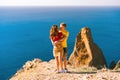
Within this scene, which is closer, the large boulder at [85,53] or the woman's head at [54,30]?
the woman's head at [54,30]

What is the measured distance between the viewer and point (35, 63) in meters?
29.4

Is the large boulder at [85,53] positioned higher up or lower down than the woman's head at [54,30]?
higher up

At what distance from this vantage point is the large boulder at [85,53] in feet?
94.5

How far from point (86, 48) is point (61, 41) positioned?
45.5ft

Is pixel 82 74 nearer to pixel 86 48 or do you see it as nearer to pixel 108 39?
pixel 86 48

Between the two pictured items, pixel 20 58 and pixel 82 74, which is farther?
pixel 20 58

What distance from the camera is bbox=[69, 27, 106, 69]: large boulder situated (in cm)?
2881

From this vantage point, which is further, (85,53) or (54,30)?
(85,53)

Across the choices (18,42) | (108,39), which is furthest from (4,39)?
(108,39)

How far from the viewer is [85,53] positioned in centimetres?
3020

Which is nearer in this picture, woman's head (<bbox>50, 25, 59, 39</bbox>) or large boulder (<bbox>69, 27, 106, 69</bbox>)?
woman's head (<bbox>50, 25, 59, 39</bbox>)

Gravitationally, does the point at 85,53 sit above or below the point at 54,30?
above

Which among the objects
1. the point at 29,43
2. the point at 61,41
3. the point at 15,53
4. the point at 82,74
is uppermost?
the point at 29,43

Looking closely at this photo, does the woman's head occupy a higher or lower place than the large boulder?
lower
